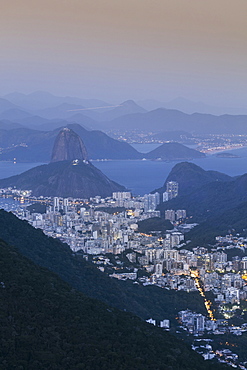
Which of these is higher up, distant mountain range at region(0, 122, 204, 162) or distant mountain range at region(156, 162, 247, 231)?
distant mountain range at region(0, 122, 204, 162)

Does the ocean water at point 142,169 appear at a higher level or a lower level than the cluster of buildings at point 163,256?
higher

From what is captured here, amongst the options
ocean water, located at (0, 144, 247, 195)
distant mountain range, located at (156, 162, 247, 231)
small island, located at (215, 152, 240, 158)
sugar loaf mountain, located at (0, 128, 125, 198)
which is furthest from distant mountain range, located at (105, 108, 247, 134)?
distant mountain range, located at (156, 162, 247, 231)

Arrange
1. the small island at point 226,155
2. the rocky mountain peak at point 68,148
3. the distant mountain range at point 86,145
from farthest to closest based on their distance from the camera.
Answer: the small island at point 226,155
the distant mountain range at point 86,145
the rocky mountain peak at point 68,148

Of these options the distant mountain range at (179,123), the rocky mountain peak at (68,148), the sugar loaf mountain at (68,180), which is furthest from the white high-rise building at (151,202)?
the distant mountain range at (179,123)

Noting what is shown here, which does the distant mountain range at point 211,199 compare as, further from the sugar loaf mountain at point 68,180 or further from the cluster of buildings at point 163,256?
the sugar loaf mountain at point 68,180

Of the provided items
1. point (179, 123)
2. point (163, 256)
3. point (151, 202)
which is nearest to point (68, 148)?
point (151, 202)

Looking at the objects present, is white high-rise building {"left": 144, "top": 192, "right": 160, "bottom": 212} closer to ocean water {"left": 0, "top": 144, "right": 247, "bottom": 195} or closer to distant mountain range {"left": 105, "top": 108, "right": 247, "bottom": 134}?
ocean water {"left": 0, "top": 144, "right": 247, "bottom": 195}
